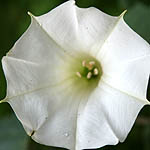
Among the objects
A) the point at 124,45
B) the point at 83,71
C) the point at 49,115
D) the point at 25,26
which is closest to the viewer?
the point at 124,45

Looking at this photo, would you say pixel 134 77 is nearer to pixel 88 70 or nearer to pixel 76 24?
pixel 76 24

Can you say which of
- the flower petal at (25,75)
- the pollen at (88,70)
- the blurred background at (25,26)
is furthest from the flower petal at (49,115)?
the blurred background at (25,26)

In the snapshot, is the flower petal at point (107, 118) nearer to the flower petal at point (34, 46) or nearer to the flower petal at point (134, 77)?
the flower petal at point (134, 77)

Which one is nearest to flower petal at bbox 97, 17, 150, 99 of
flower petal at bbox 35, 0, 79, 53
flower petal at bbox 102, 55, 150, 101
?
flower petal at bbox 102, 55, 150, 101

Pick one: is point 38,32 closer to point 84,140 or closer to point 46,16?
point 46,16

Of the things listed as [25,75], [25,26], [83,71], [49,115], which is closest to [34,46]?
[25,75]
